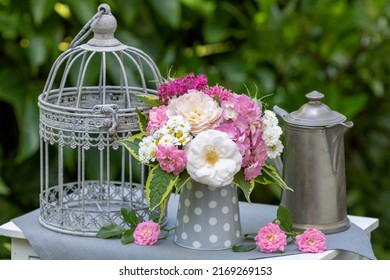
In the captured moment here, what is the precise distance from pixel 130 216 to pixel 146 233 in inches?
2.1

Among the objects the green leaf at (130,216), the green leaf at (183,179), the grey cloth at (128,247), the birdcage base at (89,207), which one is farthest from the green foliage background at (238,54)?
the green leaf at (183,179)

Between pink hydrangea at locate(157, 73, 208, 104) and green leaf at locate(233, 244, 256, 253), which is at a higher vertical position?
pink hydrangea at locate(157, 73, 208, 104)

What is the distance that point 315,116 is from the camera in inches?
77.6

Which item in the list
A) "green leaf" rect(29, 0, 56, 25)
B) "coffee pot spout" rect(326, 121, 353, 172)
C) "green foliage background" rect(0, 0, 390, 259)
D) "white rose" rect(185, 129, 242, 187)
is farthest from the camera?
"green foliage background" rect(0, 0, 390, 259)

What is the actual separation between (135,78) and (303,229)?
873 millimetres

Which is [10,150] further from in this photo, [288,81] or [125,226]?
[125,226]

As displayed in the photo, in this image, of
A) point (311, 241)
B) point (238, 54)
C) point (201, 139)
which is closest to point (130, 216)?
point (201, 139)

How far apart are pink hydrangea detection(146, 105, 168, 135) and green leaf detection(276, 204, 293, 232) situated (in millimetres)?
311

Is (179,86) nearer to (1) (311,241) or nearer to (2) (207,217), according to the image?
(2) (207,217)

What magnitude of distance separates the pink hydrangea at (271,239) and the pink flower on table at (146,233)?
0.66 ft

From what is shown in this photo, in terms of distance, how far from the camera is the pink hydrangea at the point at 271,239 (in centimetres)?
186

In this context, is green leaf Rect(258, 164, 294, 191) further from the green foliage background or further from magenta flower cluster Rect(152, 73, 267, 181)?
the green foliage background

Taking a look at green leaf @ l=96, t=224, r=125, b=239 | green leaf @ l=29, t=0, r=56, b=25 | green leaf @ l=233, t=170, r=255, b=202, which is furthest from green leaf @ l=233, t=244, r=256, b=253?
green leaf @ l=29, t=0, r=56, b=25

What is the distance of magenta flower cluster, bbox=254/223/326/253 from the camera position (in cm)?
187
